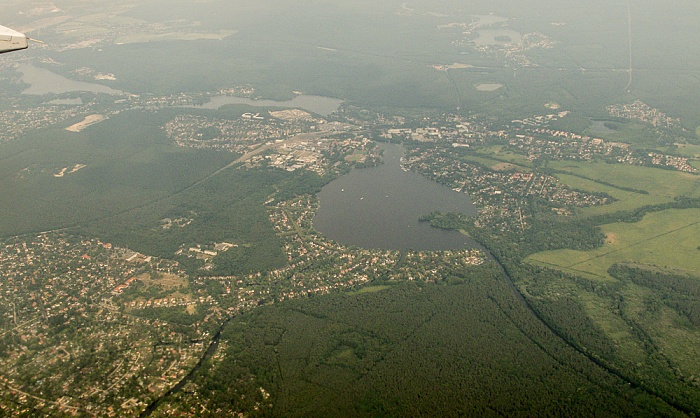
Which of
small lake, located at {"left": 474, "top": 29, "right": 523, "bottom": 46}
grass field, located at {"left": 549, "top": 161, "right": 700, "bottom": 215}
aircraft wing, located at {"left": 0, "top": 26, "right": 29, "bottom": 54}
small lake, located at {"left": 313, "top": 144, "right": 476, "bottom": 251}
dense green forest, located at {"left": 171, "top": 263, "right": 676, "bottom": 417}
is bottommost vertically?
dense green forest, located at {"left": 171, "top": 263, "right": 676, "bottom": 417}

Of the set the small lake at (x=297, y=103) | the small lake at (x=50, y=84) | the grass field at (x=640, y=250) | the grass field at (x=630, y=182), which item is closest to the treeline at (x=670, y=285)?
the grass field at (x=640, y=250)

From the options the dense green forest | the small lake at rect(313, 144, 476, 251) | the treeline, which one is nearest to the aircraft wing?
the dense green forest

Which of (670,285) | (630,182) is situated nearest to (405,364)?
(670,285)

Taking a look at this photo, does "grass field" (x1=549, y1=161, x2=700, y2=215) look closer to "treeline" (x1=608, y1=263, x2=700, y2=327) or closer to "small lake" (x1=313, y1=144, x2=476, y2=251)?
"treeline" (x1=608, y1=263, x2=700, y2=327)

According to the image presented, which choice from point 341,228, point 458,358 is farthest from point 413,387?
point 341,228

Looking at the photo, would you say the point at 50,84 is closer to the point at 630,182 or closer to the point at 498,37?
the point at 498,37

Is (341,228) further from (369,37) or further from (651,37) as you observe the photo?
(651,37)

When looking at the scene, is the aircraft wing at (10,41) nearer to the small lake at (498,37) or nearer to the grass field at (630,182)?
the grass field at (630,182)
